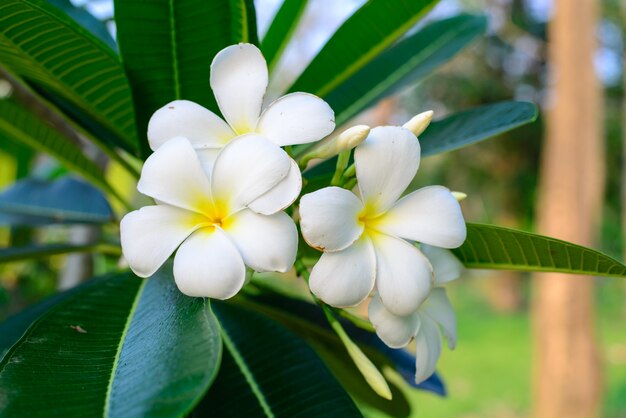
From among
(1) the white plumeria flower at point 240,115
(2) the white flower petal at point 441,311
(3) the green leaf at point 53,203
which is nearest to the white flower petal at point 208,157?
(1) the white plumeria flower at point 240,115

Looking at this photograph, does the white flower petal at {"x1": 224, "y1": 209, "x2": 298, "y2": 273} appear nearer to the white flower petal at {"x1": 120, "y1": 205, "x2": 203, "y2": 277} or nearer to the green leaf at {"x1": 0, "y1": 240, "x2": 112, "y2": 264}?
the white flower petal at {"x1": 120, "y1": 205, "x2": 203, "y2": 277}

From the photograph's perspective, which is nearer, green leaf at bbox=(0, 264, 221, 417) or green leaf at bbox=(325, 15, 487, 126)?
green leaf at bbox=(0, 264, 221, 417)

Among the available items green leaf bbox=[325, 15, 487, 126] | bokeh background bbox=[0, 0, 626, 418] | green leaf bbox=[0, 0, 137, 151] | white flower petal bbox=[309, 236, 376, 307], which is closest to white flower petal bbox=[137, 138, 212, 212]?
white flower petal bbox=[309, 236, 376, 307]

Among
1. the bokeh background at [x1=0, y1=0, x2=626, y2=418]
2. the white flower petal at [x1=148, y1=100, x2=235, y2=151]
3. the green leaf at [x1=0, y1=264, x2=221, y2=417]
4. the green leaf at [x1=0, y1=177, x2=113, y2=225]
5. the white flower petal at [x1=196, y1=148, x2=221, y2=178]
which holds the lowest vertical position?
the bokeh background at [x1=0, y1=0, x2=626, y2=418]

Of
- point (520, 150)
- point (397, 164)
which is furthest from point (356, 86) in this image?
point (520, 150)

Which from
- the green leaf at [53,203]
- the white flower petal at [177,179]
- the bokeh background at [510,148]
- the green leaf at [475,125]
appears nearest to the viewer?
the white flower petal at [177,179]

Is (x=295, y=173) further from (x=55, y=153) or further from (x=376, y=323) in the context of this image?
(x=55, y=153)

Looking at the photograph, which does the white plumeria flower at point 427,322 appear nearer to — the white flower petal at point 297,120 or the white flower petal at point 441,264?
the white flower petal at point 441,264
